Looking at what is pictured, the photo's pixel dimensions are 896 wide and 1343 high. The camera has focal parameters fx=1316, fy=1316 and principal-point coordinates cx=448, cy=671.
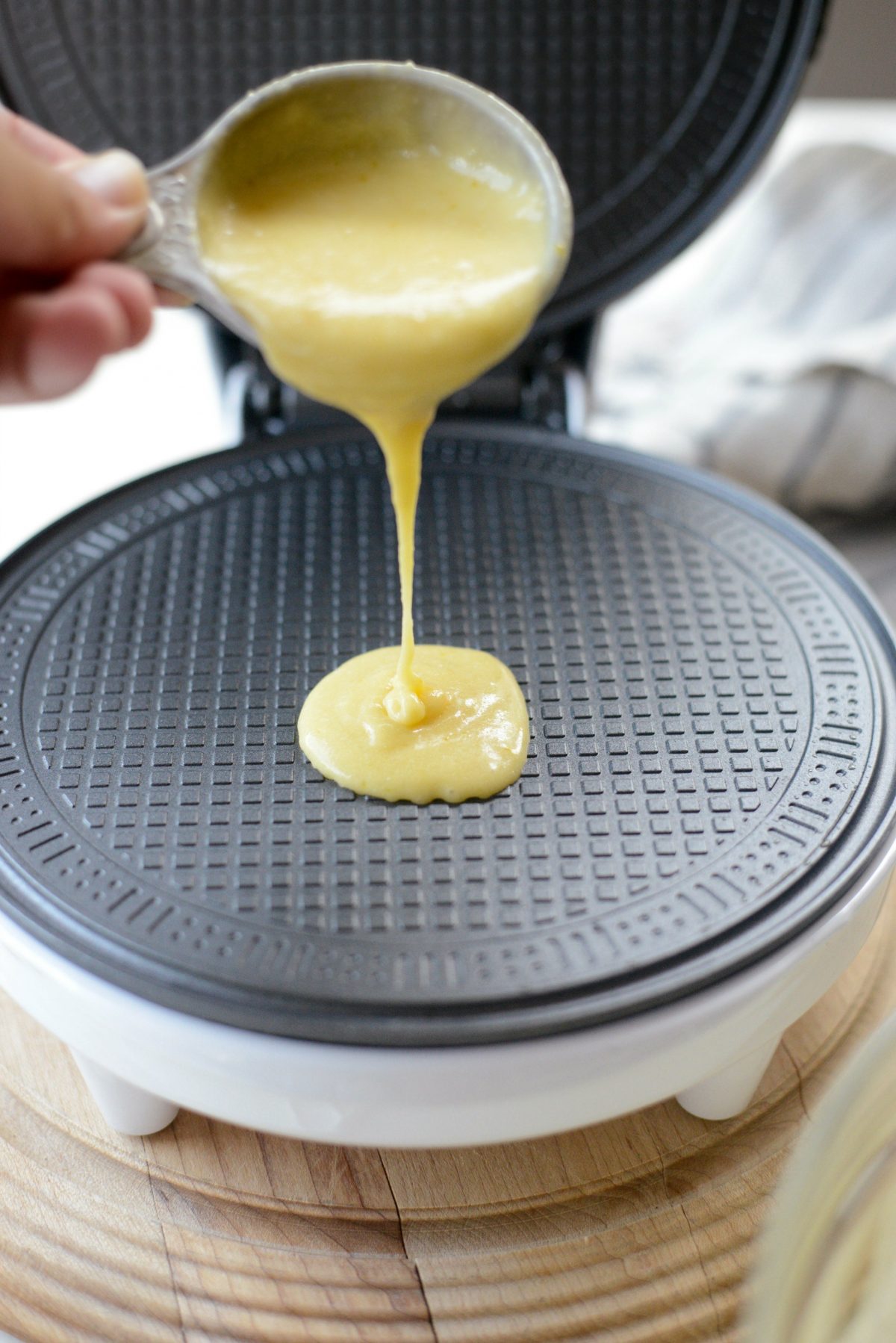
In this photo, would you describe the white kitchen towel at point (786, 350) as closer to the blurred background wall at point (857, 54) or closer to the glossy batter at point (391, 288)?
the blurred background wall at point (857, 54)

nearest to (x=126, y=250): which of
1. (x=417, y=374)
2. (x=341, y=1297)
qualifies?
(x=417, y=374)

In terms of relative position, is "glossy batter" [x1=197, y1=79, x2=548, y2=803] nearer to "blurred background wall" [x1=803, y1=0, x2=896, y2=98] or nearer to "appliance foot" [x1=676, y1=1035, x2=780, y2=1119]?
"appliance foot" [x1=676, y1=1035, x2=780, y2=1119]

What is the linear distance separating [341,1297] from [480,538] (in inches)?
29.9

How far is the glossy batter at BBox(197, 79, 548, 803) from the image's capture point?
3.34 ft

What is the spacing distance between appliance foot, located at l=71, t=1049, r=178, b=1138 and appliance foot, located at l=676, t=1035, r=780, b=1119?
0.42 meters

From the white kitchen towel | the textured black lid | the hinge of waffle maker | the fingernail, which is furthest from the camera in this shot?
the white kitchen towel

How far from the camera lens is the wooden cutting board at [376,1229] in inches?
37.4

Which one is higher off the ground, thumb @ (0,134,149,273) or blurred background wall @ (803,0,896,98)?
thumb @ (0,134,149,273)

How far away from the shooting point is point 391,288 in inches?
40.5

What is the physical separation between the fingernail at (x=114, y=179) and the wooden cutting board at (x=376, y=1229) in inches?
28.2

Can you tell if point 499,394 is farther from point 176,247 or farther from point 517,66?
point 176,247

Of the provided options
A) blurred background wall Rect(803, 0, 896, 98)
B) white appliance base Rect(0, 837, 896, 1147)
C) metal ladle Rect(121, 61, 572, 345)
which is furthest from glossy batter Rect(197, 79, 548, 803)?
blurred background wall Rect(803, 0, 896, 98)

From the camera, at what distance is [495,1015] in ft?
2.93

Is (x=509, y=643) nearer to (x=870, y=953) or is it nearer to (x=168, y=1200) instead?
(x=870, y=953)
